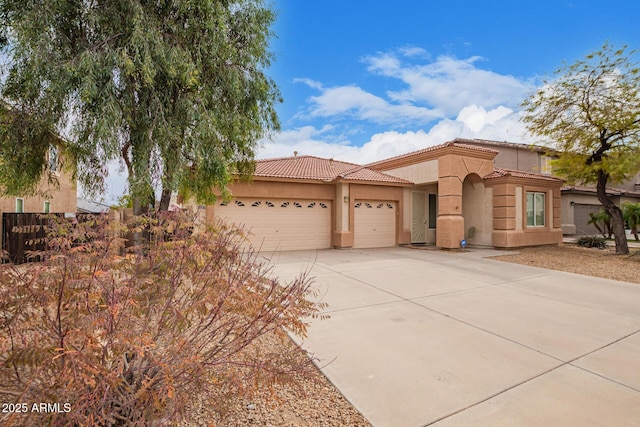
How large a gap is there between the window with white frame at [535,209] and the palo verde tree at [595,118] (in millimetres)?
1671

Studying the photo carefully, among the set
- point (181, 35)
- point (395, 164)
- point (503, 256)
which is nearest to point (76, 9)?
point (181, 35)

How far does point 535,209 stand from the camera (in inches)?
637

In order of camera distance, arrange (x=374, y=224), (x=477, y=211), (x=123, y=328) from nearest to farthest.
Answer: (x=123, y=328) → (x=477, y=211) → (x=374, y=224)

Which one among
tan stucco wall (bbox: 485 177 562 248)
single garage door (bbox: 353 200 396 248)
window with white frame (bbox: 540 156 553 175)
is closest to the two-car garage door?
single garage door (bbox: 353 200 396 248)

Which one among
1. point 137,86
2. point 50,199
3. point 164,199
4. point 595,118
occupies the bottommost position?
point 164,199

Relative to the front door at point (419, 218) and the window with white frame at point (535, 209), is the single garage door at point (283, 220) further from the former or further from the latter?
the window with white frame at point (535, 209)

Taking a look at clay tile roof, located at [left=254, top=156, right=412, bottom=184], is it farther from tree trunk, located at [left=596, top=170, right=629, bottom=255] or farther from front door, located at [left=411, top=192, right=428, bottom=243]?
tree trunk, located at [left=596, top=170, right=629, bottom=255]

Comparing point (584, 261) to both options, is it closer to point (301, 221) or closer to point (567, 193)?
point (301, 221)

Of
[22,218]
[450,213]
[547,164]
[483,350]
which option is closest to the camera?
[483,350]

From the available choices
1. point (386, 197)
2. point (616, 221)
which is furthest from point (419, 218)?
point (616, 221)

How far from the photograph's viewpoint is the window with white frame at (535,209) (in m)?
16.0

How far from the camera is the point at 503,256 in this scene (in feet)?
43.2

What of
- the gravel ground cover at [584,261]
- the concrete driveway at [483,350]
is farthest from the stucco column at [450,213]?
the concrete driveway at [483,350]

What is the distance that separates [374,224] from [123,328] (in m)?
15.1
